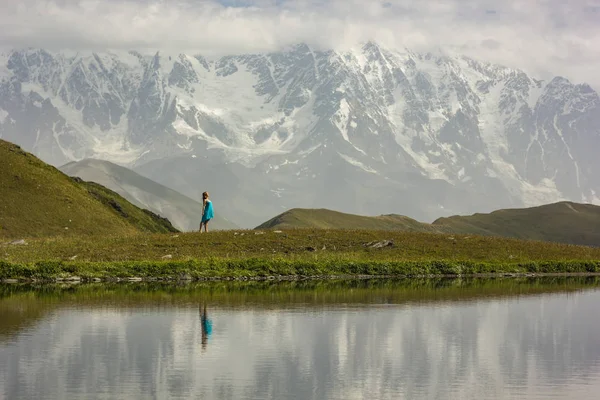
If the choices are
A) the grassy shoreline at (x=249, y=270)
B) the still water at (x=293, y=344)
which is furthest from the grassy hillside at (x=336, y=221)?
the still water at (x=293, y=344)

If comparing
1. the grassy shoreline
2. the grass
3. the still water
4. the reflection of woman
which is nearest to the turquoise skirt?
the grass

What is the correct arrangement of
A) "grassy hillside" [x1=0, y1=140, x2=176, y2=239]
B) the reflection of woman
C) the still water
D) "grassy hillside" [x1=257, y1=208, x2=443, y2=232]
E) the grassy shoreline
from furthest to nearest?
"grassy hillside" [x1=257, y1=208, x2=443, y2=232] < "grassy hillside" [x1=0, y1=140, x2=176, y2=239] < the grassy shoreline < the reflection of woman < the still water

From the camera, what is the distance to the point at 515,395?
32.9m

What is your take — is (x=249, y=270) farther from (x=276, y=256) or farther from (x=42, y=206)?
(x=42, y=206)

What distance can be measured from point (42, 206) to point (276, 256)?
27705mm

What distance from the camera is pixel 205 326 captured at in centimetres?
4591

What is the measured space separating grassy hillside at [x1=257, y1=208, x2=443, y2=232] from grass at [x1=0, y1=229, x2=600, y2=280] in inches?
2936

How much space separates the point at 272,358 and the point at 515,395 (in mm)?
8792

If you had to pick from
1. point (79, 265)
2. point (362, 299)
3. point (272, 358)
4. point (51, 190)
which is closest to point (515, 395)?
point (272, 358)

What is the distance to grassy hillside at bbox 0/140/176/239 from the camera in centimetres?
9294

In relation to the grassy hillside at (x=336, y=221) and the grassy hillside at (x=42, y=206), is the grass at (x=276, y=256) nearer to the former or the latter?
the grassy hillside at (x=42, y=206)

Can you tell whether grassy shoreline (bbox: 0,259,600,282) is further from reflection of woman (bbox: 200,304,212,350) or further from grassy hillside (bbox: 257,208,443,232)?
→ grassy hillside (bbox: 257,208,443,232)

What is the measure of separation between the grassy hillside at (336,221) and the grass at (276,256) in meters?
74.6

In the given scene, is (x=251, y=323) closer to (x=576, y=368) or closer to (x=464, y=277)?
(x=576, y=368)
